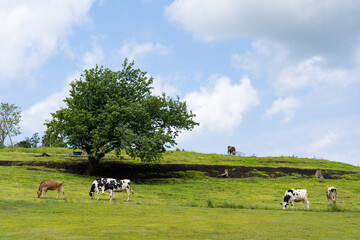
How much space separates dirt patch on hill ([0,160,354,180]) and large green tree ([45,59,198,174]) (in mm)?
3945

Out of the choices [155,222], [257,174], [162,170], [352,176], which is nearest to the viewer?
[155,222]

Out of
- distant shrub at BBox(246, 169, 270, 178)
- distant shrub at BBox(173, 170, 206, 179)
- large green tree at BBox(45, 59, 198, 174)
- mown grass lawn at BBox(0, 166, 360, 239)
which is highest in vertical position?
large green tree at BBox(45, 59, 198, 174)

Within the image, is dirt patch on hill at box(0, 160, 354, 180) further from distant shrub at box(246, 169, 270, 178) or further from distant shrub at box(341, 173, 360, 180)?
distant shrub at box(341, 173, 360, 180)

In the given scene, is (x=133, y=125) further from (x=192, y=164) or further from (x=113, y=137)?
(x=192, y=164)

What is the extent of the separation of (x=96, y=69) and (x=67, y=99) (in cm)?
569

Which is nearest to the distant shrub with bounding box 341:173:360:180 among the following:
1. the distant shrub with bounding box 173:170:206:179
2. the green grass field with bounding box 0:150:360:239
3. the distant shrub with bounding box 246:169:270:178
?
the distant shrub with bounding box 246:169:270:178

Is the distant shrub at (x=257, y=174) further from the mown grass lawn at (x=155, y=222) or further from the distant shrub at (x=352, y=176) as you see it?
the mown grass lawn at (x=155, y=222)

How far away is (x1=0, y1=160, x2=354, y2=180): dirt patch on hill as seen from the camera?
5003 cm

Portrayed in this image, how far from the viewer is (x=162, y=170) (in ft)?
176

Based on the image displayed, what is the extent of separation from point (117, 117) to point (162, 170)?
504 inches

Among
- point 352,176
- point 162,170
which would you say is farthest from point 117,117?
point 352,176

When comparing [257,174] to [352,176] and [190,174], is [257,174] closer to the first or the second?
[190,174]

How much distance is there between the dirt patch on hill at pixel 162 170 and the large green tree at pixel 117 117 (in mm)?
3945

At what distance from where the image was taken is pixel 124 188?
28.7 m
